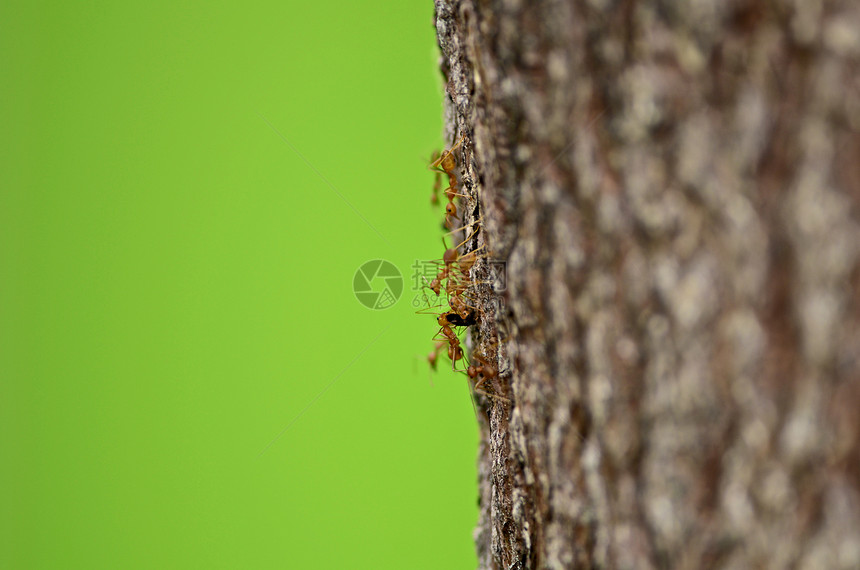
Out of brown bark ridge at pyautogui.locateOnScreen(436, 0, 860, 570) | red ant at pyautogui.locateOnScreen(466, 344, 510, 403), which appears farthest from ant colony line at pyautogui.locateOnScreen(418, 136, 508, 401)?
brown bark ridge at pyautogui.locateOnScreen(436, 0, 860, 570)

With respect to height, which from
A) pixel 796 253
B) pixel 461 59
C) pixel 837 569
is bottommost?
pixel 837 569

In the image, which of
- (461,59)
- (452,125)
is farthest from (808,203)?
(452,125)

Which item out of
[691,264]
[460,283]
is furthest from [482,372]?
[691,264]

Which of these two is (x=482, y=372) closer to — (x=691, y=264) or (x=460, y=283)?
(x=460, y=283)

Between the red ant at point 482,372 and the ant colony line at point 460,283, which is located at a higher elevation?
the ant colony line at point 460,283

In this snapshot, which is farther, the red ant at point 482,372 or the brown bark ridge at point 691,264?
the red ant at point 482,372

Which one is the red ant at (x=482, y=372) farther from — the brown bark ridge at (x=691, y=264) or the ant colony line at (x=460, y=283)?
the brown bark ridge at (x=691, y=264)

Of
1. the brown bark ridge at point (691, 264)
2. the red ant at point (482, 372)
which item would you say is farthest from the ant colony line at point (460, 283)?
the brown bark ridge at point (691, 264)

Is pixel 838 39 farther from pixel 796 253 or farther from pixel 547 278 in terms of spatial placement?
pixel 547 278

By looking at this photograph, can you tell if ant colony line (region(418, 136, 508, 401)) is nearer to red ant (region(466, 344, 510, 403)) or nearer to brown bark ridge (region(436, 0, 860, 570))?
red ant (region(466, 344, 510, 403))
